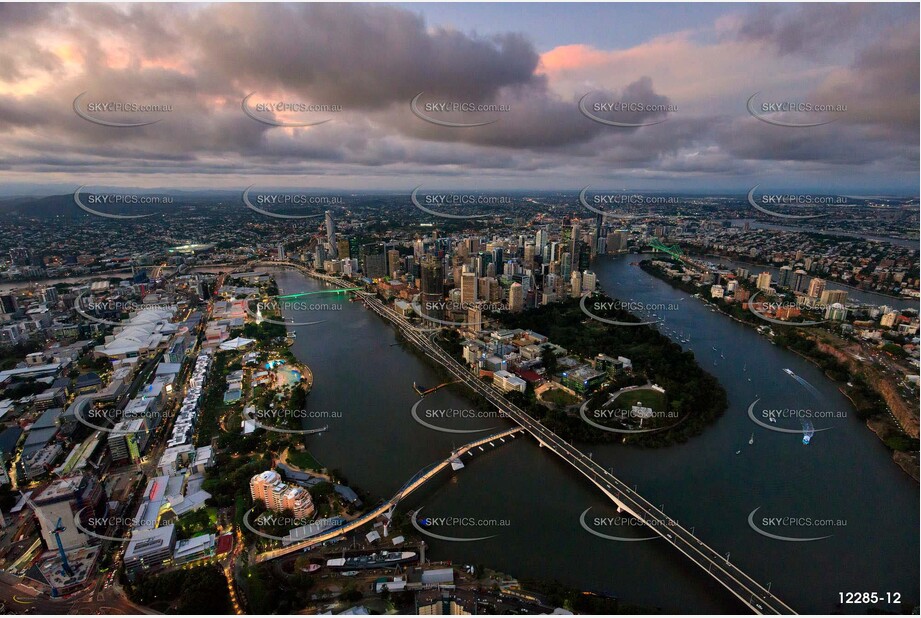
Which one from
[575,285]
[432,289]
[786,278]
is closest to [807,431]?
[575,285]

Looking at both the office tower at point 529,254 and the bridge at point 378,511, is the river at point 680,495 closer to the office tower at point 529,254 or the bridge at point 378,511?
the bridge at point 378,511

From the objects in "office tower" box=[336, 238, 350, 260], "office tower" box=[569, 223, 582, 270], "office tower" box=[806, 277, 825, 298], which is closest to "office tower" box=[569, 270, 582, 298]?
"office tower" box=[569, 223, 582, 270]

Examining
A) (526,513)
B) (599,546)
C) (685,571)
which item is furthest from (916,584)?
(526,513)

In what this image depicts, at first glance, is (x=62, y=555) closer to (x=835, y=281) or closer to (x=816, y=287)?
(x=816, y=287)

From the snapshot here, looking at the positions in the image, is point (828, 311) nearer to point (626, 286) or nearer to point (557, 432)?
point (626, 286)

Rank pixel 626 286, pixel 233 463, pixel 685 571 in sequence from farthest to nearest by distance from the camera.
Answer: pixel 626 286 → pixel 233 463 → pixel 685 571

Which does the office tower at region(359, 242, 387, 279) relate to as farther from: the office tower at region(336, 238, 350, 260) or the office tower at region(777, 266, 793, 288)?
the office tower at region(777, 266, 793, 288)
